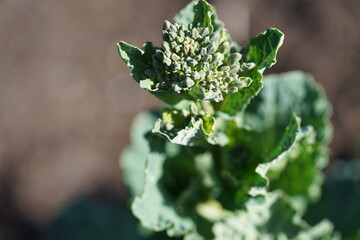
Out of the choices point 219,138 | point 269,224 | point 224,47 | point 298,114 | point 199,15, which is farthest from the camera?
point 298,114

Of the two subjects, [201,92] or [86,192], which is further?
[86,192]

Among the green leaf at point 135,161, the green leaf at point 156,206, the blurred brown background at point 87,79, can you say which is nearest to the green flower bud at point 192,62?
the green leaf at point 156,206

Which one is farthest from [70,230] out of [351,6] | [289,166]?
[351,6]

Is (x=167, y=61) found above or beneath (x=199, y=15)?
beneath

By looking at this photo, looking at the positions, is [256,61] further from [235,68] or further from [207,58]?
[207,58]

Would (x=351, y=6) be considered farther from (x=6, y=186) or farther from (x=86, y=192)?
(x=6, y=186)

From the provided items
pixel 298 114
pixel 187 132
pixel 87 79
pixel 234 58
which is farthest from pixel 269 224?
→ pixel 87 79

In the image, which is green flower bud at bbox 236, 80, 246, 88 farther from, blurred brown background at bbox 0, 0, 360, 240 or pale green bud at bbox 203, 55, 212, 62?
blurred brown background at bbox 0, 0, 360, 240

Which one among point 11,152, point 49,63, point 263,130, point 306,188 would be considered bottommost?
point 306,188
